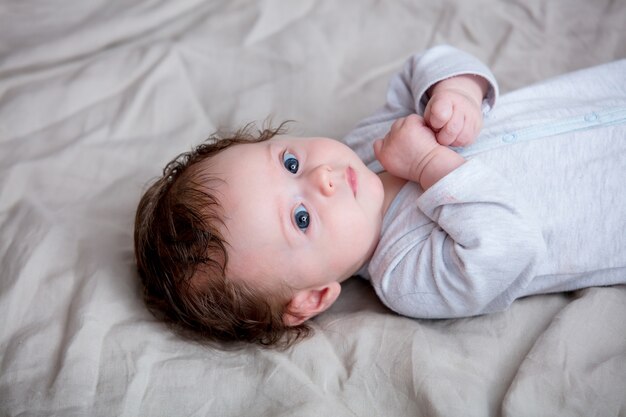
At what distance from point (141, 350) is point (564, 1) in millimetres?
1352

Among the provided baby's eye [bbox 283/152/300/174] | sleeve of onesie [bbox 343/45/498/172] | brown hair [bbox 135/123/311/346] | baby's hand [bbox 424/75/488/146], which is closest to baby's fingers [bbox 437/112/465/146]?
baby's hand [bbox 424/75/488/146]

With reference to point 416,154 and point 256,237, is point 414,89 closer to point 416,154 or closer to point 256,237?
point 416,154

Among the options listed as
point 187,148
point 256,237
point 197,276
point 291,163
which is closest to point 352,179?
point 291,163

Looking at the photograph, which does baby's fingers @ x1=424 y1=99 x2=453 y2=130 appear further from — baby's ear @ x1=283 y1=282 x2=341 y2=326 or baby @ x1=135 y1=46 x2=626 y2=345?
baby's ear @ x1=283 y1=282 x2=341 y2=326

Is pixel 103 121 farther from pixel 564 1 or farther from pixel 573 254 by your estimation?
pixel 564 1

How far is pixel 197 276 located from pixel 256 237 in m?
0.13

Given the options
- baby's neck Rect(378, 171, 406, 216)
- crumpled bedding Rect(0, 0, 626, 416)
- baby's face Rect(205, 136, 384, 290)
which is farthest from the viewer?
baby's neck Rect(378, 171, 406, 216)

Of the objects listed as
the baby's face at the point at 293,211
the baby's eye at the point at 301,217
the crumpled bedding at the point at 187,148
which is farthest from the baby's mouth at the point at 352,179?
the crumpled bedding at the point at 187,148

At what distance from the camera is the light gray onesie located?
1.06 meters

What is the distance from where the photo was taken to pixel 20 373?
1.02m

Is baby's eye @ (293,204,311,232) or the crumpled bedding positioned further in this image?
baby's eye @ (293,204,311,232)

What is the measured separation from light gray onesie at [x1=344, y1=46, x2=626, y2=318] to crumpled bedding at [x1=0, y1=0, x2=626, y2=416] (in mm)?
57

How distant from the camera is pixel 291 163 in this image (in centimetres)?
115

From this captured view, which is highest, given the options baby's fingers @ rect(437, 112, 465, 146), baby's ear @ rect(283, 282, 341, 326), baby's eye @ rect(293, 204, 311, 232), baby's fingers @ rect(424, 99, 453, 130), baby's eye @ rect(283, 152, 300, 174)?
baby's eye @ rect(283, 152, 300, 174)
